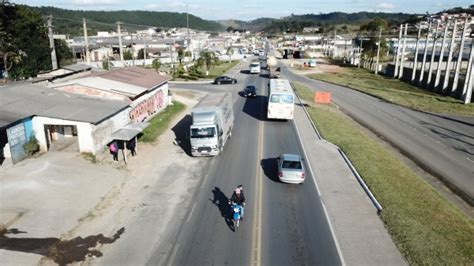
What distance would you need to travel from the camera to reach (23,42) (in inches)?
2968

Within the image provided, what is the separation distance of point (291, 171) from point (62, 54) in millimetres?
84269

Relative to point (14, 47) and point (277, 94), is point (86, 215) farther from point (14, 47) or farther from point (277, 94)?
point (14, 47)

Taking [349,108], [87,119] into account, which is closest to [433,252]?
[87,119]

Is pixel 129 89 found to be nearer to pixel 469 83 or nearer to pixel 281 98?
pixel 281 98

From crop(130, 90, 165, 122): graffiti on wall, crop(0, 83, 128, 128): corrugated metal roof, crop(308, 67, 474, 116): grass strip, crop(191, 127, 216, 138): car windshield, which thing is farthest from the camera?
crop(308, 67, 474, 116): grass strip

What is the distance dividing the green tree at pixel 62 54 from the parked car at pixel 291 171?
7664 centimetres

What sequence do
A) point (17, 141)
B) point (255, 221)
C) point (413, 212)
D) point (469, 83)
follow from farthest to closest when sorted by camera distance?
point (469, 83)
point (17, 141)
point (413, 212)
point (255, 221)

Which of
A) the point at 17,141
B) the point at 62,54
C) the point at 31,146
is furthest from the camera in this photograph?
the point at 62,54

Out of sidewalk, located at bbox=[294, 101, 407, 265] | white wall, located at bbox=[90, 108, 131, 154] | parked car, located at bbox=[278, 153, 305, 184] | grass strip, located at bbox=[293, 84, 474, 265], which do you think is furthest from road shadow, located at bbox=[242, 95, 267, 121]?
parked car, located at bbox=[278, 153, 305, 184]

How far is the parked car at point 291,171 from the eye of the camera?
2386cm

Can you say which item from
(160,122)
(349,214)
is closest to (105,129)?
(160,122)

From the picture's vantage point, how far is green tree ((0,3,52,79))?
69.8 m

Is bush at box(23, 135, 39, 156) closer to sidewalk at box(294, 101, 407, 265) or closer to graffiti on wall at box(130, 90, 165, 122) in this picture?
graffiti on wall at box(130, 90, 165, 122)

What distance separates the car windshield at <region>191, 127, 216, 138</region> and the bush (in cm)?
1178
